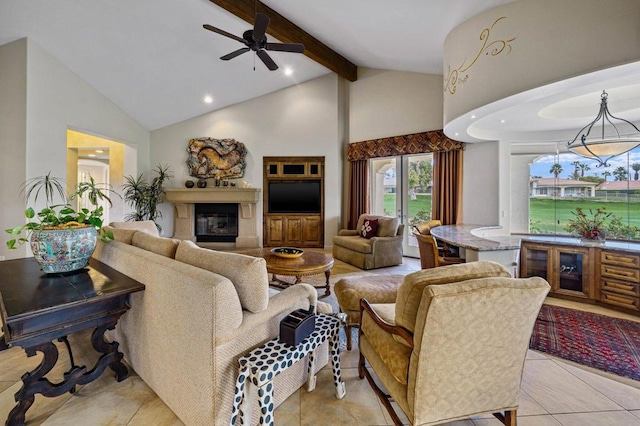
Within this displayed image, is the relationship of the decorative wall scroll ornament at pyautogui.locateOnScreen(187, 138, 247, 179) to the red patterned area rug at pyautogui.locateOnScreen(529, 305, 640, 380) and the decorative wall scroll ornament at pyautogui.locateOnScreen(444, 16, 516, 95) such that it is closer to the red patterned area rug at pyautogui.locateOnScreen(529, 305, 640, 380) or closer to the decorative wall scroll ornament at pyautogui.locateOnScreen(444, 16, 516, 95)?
the decorative wall scroll ornament at pyautogui.locateOnScreen(444, 16, 516, 95)

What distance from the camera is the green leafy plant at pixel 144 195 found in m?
6.52

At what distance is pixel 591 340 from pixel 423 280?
8.38 ft

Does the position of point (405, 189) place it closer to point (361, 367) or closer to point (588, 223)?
point (588, 223)

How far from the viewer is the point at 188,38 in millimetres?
4730

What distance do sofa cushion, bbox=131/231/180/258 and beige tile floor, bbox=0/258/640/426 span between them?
933 mm

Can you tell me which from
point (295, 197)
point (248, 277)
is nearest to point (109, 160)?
point (295, 197)

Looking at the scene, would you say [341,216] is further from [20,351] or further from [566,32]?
[20,351]

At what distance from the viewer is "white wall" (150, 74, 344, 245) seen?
6895mm

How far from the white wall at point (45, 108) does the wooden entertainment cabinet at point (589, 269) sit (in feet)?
23.9

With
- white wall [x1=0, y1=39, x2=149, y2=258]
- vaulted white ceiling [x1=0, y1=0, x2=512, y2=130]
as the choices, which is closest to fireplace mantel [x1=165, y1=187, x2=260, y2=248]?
vaulted white ceiling [x1=0, y1=0, x2=512, y2=130]

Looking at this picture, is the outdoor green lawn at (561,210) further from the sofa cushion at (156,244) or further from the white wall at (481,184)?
the sofa cushion at (156,244)

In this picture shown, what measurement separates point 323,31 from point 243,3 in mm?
1446

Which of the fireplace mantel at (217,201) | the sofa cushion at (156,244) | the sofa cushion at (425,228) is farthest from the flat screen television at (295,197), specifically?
the sofa cushion at (156,244)

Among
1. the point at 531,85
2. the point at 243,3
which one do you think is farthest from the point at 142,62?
the point at 531,85
